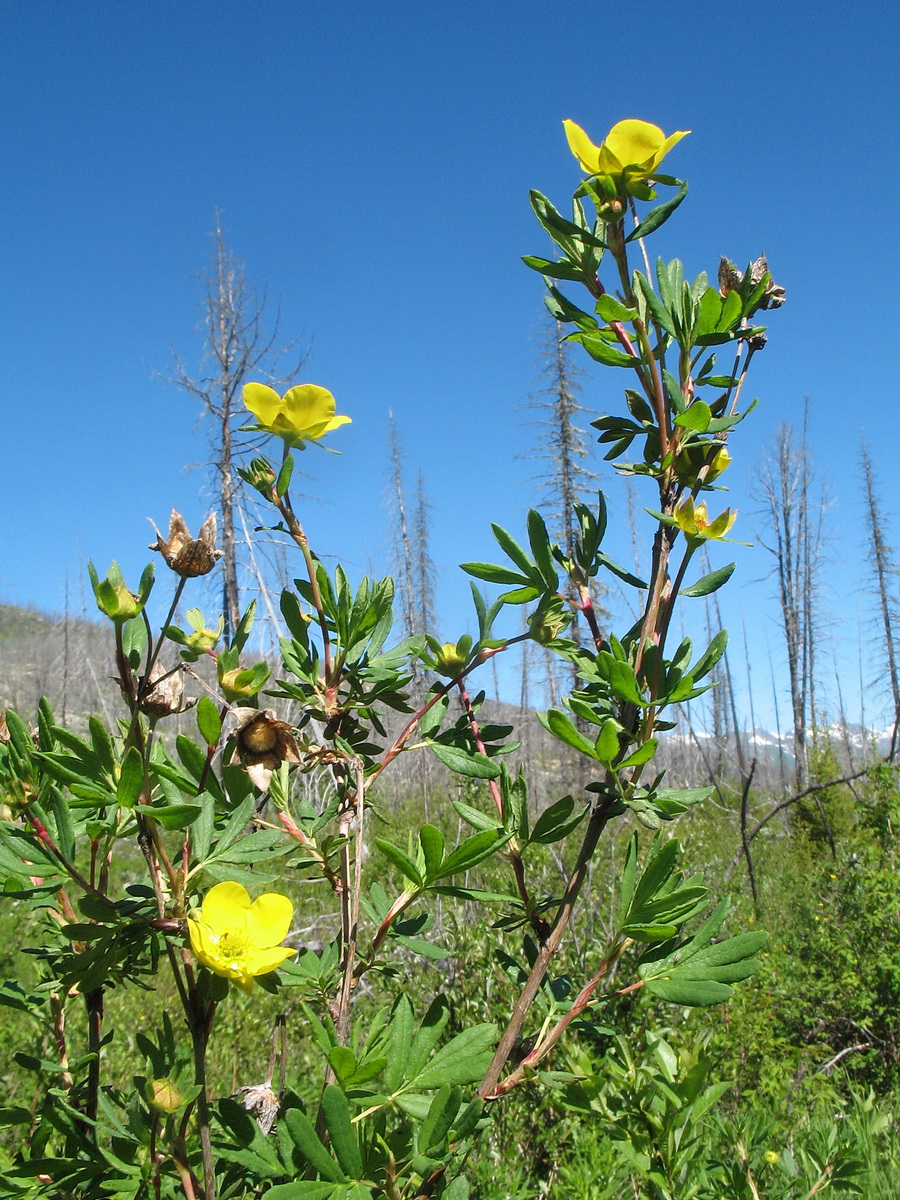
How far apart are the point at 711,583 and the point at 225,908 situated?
566 millimetres

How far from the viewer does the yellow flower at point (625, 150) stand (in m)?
0.75

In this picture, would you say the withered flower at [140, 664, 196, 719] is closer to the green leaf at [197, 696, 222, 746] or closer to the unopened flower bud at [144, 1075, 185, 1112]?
the green leaf at [197, 696, 222, 746]

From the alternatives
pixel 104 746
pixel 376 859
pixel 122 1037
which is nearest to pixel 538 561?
pixel 104 746

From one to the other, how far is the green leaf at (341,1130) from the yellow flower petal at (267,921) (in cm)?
13

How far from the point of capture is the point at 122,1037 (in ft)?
12.6

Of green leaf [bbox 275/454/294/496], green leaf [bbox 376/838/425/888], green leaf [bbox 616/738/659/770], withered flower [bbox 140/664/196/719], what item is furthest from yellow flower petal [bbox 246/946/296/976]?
green leaf [bbox 275/454/294/496]

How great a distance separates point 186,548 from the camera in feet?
2.45

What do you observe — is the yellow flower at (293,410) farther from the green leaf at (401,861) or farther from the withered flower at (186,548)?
the green leaf at (401,861)

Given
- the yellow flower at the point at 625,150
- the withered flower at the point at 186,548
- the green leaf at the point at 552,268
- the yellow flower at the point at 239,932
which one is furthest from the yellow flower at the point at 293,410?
the yellow flower at the point at 239,932

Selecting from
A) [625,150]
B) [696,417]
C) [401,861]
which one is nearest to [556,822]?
[401,861]

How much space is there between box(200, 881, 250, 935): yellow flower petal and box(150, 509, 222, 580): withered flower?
29 centimetres

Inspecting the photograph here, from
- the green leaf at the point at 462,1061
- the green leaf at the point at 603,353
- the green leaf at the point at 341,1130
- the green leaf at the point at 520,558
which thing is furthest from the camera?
the green leaf at the point at 520,558

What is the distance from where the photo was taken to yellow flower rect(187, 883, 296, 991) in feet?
1.96

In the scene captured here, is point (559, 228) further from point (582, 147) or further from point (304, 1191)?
point (304, 1191)
